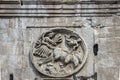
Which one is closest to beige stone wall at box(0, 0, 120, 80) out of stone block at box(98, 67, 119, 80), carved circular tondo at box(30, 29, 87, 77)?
stone block at box(98, 67, 119, 80)

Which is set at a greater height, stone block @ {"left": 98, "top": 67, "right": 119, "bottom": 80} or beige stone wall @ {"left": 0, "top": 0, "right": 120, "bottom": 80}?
beige stone wall @ {"left": 0, "top": 0, "right": 120, "bottom": 80}

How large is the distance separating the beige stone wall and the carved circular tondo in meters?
0.13

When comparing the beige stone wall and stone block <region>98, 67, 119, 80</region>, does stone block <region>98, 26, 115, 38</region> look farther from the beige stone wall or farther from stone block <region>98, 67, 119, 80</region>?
stone block <region>98, 67, 119, 80</region>

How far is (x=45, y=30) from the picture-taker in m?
12.7

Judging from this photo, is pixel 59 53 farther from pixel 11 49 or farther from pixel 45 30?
pixel 11 49

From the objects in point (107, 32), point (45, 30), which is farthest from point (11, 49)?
point (107, 32)

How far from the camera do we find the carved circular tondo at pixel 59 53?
492 inches

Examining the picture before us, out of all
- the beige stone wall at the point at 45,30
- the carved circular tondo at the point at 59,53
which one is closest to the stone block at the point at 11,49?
the beige stone wall at the point at 45,30

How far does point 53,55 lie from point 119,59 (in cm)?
150

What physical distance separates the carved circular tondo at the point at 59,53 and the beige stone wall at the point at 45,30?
13 cm

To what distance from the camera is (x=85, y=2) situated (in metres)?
12.8

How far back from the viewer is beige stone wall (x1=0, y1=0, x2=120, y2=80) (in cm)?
1246

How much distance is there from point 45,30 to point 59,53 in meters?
0.64

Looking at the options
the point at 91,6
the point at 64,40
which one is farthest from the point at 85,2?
the point at 64,40
